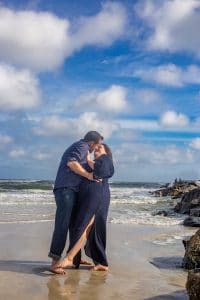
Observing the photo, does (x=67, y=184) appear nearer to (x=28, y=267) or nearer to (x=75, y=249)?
(x=75, y=249)

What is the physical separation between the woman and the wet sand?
280mm

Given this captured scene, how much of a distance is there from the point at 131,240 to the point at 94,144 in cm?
413

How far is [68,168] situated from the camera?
7.13 meters

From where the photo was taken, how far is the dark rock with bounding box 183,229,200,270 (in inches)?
296

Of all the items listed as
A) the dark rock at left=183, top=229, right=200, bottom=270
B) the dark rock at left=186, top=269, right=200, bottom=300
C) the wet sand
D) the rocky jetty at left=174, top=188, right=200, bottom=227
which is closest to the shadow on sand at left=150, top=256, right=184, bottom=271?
the wet sand

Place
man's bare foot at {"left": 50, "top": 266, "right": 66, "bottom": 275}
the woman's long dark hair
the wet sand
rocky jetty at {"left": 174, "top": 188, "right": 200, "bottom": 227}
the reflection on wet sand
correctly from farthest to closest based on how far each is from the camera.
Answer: rocky jetty at {"left": 174, "top": 188, "right": 200, "bottom": 227}, the woman's long dark hair, man's bare foot at {"left": 50, "top": 266, "right": 66, "bottom": 275}, the wet sand, the reflection on wet sand

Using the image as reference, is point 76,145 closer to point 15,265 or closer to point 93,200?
point 93,200

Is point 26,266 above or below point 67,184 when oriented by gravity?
below

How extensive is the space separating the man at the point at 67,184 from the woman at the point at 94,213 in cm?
13

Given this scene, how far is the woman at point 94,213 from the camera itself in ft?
23.3

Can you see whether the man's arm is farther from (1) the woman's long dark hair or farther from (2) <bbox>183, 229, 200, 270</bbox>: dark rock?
(2) <bbox>183, 229, 200, 270</bbox>: dark rock

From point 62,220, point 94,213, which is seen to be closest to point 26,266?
point 62,220

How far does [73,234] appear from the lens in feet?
23.6

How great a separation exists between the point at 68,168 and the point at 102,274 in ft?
5.21
